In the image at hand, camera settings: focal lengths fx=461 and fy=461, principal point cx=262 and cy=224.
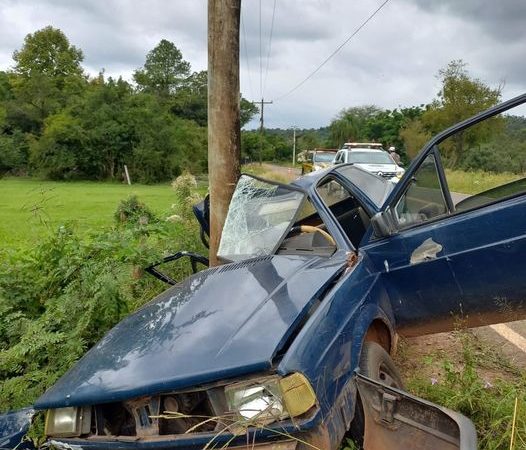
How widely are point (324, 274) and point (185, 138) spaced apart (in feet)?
155

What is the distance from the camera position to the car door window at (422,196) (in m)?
3.01

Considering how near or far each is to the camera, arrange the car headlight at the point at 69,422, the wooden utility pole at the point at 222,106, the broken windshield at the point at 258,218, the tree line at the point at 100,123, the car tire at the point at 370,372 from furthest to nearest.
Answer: the tree line at the point at 100,123, the wooden utility pole at the point at 222,106, the broken windshield at the point at 258,218, the car tire at the point at 370,372, the car headlight at the point at 69,422

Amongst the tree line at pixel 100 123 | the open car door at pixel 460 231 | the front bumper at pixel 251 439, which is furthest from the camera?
the tree line at pixel 100 123

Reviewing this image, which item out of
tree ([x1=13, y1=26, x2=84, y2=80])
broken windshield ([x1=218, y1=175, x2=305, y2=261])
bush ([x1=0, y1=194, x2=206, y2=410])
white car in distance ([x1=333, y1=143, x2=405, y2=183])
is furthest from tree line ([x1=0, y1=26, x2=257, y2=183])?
broken windshield ([x1=218, y1=175, x2=305, y2=261])

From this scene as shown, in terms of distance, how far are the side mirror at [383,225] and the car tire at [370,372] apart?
0.73 m

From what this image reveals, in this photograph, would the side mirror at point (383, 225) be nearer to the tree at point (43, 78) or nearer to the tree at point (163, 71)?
the tree at point (43, 78)

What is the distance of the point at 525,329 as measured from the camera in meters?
4.21

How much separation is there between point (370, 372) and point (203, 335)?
34.4 inches

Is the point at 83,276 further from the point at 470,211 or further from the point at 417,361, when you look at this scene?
the point at 470,211

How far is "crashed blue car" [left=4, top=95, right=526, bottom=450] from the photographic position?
1869mm

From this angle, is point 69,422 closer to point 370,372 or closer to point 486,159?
point 370,372

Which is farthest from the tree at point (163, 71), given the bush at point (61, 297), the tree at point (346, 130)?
the bush at point (61, 297)

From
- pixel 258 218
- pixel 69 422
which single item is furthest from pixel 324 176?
pixel 69 422

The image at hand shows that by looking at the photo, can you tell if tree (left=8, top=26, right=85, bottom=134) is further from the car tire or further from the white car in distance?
the car tire
